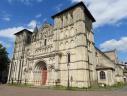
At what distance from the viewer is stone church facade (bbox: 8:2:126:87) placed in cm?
3250

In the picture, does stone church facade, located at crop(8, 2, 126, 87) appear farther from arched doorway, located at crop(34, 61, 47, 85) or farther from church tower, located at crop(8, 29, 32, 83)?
church tower, located at crop(8, 29, 32, 83)

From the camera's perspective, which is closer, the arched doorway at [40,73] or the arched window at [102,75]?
the arched window at [102,75]

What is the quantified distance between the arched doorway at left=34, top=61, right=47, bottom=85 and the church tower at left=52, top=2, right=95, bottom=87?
6.53 m

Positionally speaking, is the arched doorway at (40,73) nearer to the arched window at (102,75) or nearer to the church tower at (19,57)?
the church tower at (19,57)

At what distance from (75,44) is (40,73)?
13.7 meters

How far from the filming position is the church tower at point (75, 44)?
3155 cm

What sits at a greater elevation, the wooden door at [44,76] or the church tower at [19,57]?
the church tower at [19,57]

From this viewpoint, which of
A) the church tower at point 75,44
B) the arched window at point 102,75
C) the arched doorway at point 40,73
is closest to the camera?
the church tower at point 75,44

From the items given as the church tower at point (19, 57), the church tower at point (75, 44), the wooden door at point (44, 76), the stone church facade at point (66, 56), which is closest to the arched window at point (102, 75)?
the stone church facade at point (66, 56)

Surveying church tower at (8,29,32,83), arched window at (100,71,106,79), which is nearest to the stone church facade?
arched window at (100,71,106,79)

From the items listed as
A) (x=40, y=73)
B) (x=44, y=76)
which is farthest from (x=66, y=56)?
(x=40, y=73)

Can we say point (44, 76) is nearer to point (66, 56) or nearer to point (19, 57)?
point (66, 56)

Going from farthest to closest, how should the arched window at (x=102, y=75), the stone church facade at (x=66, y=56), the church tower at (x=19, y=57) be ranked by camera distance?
the church tower at (x=19, y=57) → the arched window at (x=102, y=75) → the stone church facade at (x=66, y=56)

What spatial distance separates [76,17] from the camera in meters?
35.8
